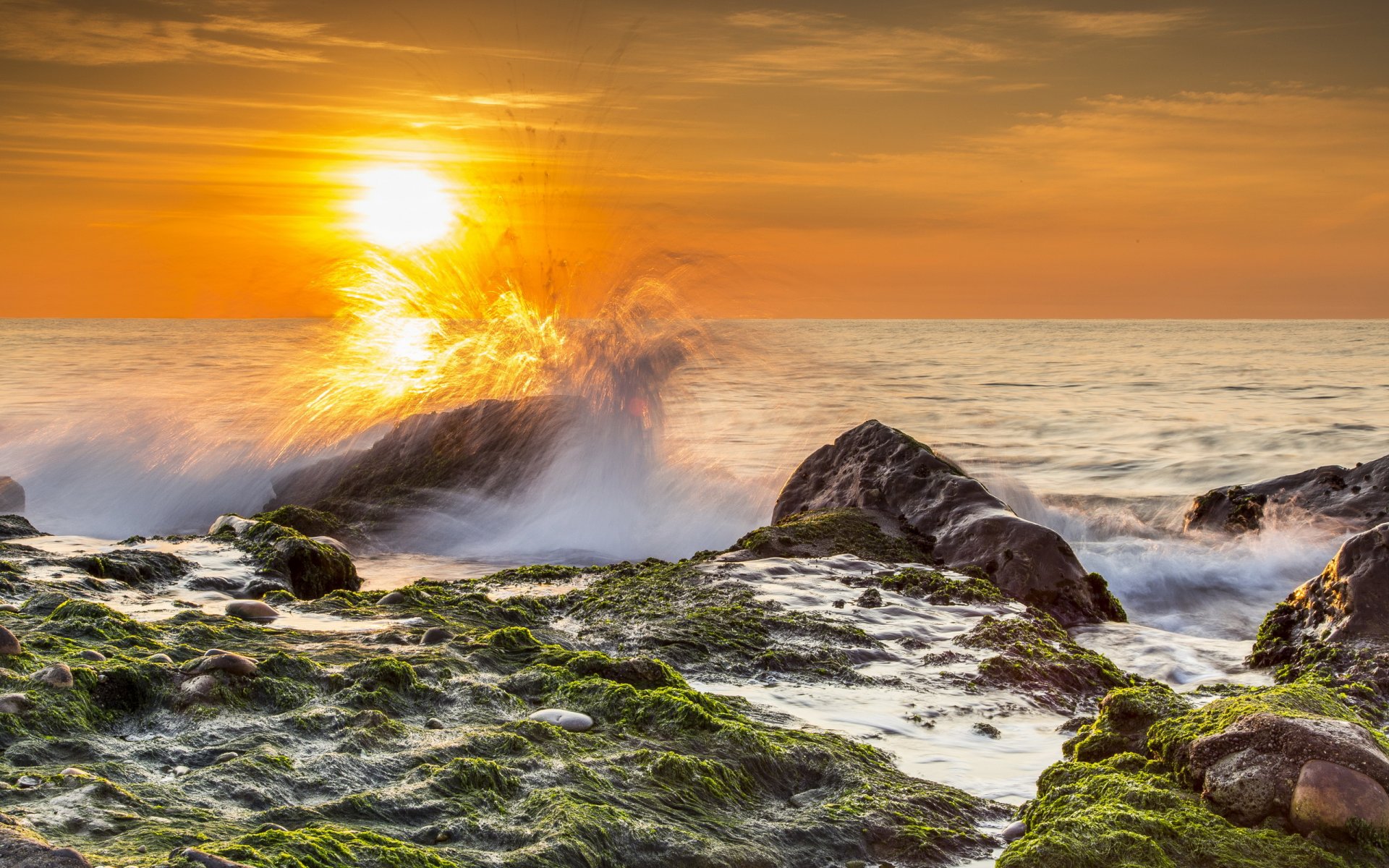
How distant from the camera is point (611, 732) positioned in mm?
3795

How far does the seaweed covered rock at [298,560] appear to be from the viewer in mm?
6629

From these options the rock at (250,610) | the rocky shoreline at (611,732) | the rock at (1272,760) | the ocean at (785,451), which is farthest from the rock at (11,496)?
the rock at (1272,760)

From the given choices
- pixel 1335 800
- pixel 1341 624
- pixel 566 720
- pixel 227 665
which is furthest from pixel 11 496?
pixel 1335 800

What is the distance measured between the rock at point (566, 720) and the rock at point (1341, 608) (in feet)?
14.4

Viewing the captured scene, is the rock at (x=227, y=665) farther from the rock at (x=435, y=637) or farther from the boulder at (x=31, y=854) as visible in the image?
the boulder at (x=31, y=854)

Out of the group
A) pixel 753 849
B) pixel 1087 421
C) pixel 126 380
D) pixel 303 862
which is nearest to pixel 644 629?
pixel 753 849

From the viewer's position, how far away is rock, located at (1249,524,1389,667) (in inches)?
229

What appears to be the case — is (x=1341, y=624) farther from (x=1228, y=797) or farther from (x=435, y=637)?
(x=435, y=637)

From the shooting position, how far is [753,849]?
3051 millimetres

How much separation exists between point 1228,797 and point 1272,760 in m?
0.18

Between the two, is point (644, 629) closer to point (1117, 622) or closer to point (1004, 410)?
point (1117, 622)

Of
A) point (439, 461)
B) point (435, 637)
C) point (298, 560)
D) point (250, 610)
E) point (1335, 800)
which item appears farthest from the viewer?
point (439, 461)

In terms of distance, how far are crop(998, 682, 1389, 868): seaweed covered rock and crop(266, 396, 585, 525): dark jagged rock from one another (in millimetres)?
8896

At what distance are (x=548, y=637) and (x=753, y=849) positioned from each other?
8.07 feet
